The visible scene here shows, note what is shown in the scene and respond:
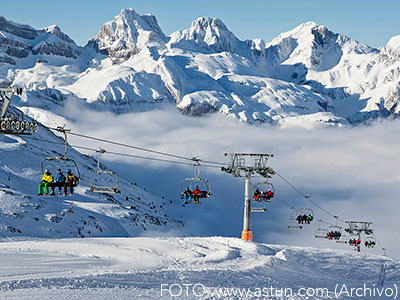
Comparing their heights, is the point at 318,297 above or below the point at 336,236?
below

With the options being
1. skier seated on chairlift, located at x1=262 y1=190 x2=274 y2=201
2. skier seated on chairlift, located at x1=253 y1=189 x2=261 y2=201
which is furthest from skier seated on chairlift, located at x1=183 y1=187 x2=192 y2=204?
skier seated on chairlift, located at x1=253 y1=189 x2=261 y2=201

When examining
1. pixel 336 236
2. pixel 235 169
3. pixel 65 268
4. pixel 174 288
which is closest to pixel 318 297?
pixel 174 288

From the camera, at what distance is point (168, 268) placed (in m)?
42.2

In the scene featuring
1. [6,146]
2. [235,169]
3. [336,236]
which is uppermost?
[6,146]

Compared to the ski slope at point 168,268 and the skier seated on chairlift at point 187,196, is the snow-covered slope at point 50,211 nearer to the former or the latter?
the ski slope at point 168,268

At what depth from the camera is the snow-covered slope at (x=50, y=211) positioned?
12888 centimetres

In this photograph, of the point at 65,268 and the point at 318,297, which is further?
the point at 65,268

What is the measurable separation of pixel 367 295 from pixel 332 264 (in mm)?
10564

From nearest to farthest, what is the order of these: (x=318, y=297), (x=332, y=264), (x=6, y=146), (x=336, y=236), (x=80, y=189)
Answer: (x=318, y=297), (x=332, y=264), (x=336, y=236), (x=80, y=189), (x=6, y=146)

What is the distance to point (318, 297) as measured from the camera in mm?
37156

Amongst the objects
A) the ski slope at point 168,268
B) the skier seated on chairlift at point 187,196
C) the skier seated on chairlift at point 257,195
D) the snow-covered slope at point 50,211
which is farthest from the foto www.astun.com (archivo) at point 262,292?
the snow-covered slope at point 50,211

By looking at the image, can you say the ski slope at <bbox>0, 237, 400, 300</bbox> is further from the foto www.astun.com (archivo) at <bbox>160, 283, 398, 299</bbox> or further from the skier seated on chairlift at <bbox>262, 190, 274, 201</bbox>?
the skier seated on chairlift at <bbox>262, 190, 274, 201</bbox>

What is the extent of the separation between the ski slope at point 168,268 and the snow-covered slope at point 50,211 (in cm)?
6886

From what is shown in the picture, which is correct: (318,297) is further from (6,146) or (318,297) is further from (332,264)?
(6,146)
